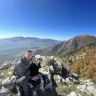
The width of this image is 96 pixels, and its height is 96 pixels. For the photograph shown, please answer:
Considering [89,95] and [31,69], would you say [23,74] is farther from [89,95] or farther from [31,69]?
[89,95]

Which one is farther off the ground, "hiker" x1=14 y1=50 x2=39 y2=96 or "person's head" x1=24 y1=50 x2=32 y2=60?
"person's head" x1=24 y1=50 x2=32 y2=60

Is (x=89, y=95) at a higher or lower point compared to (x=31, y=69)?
lower

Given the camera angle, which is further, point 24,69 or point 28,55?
point 24,69

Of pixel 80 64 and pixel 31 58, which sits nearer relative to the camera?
pixel 31 58

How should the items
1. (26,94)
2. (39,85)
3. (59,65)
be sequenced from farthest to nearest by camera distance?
1. (59,65)
2. (39,85)
3. (26,94)

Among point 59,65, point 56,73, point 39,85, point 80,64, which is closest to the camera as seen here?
point 39,85

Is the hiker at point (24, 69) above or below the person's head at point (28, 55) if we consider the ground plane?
below

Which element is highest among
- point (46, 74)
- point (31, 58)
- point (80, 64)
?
point (31, 58)

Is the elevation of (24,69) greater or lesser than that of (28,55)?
lesser

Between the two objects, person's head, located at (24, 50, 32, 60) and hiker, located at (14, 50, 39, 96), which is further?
person's head, located at (24, 50, 32, 60)

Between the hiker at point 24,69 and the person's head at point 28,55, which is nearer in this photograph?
the hiker at point 24,69

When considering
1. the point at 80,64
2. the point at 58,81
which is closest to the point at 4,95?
the point at 58,81
